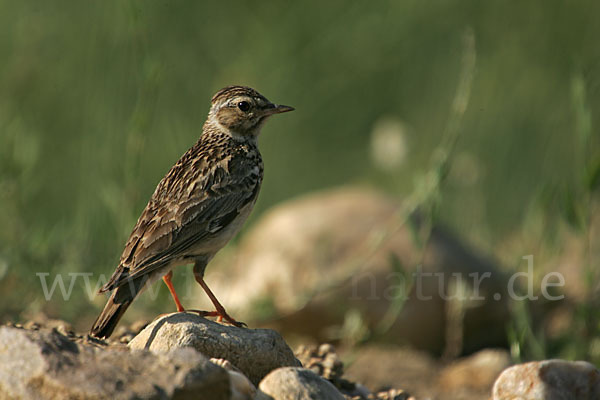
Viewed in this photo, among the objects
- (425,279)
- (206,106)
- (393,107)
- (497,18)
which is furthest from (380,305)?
(497,18)

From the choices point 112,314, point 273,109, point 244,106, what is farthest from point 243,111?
point 112,314

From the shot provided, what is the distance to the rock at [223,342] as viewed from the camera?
430cm

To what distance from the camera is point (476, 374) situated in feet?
23.0

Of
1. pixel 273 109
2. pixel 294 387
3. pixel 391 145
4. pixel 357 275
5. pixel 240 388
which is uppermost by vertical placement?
pixel 273 109

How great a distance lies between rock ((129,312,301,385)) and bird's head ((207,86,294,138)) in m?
2.19

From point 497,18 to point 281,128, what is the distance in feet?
12.0

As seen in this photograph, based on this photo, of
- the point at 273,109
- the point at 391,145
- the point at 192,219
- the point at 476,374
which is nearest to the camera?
the point at 192,219

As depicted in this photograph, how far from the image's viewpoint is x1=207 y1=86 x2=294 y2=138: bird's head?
21.1ft

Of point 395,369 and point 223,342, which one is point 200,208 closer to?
point 223,342

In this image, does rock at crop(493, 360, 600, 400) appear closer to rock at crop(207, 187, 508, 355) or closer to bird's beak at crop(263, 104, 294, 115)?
bird's beak at crop(263, 104, 294, 115)

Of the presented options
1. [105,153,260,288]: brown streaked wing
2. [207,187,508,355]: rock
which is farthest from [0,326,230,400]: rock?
[207,187,508,355]: rock

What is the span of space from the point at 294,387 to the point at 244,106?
301cm

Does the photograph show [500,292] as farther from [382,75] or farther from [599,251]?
[382,75]

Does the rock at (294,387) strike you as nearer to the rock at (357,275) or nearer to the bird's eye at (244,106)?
the bird's eye at (244,106)
